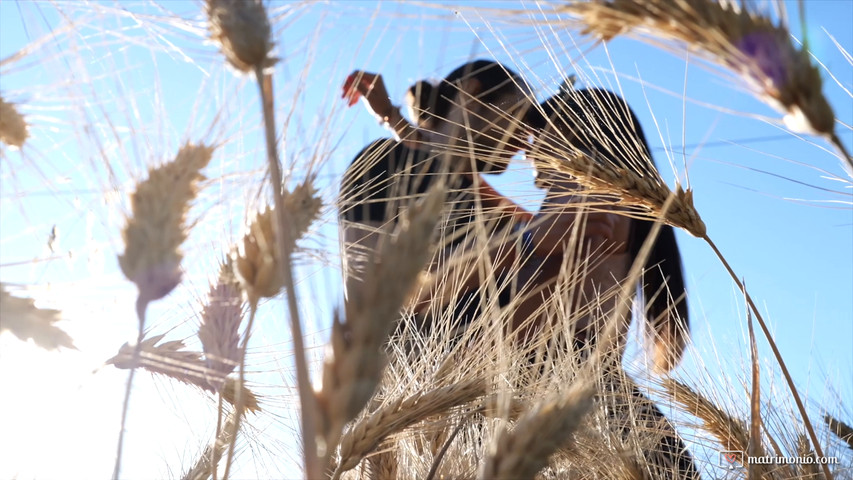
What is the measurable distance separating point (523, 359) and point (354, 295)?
71 centimetres

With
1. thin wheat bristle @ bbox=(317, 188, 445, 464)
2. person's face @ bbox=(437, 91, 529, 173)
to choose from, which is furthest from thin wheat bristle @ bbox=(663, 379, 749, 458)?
thin wheat bristle @ bbox=(317, 188, 445, 464)

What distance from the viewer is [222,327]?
0.78 m

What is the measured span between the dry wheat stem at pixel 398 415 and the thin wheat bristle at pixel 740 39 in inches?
17.0

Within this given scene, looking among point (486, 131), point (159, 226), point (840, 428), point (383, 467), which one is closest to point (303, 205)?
point (159, 226)

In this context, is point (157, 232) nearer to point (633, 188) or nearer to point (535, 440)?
point (535, 440)

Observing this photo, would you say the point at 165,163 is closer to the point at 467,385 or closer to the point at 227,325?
the point at 227,325

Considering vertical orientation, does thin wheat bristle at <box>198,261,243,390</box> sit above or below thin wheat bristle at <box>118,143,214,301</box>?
below

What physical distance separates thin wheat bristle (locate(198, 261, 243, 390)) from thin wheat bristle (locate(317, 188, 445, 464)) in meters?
0.29

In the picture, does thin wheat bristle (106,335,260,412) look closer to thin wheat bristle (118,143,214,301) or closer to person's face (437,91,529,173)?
thin wheat bristle (118,143,214,301)

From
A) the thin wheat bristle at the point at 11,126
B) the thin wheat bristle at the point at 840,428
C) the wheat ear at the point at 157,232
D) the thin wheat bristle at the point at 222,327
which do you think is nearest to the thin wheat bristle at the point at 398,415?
the thin wheat bristle at the point at 222,327

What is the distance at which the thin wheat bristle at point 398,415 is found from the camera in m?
0.76

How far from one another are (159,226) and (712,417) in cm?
93

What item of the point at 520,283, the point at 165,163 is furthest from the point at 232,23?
the point at 520,283

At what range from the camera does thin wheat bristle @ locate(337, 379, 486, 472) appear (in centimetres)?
76
